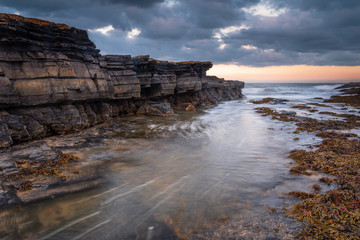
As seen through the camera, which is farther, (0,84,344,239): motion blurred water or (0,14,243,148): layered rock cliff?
(0,14,243,148): layered rock cliff

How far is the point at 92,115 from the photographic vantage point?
1661 centimetres

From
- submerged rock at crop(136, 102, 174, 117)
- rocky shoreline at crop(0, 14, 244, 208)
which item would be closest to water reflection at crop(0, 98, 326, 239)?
rocky shoreline at crop(0, 14, 244, 208)

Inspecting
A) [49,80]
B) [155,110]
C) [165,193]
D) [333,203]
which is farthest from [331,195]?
[155,110]

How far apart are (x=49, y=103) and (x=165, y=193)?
33.2 ft

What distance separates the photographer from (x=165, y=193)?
281 inches

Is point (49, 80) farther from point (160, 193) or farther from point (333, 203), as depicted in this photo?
point (333, 203)

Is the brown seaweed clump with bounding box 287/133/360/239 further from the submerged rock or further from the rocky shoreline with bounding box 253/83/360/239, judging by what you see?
the submerged rock

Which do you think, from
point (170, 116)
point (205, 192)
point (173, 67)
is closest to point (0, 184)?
point (205, 192)

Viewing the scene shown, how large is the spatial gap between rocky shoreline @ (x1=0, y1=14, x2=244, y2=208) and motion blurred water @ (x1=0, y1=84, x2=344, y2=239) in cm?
99

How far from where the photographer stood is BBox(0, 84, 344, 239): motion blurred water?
5359 millimetres

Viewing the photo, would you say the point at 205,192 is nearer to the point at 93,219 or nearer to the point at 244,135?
the point at 93,219

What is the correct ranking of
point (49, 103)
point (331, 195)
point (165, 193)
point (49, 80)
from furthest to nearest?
1. point (49, 103)
2. point (49, 80)
3. point (165, 193)
4. point (331, 195)

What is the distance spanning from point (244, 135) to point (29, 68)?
14.2 meters

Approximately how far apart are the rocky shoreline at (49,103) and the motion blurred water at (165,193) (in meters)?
0.99
